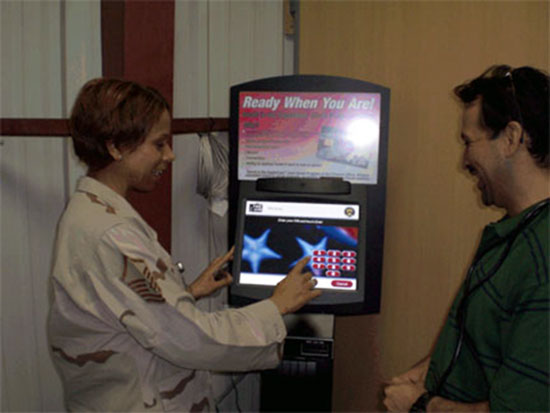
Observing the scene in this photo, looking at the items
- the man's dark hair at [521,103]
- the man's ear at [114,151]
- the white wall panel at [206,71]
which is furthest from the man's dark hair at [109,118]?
the white wall panel at [206,71]

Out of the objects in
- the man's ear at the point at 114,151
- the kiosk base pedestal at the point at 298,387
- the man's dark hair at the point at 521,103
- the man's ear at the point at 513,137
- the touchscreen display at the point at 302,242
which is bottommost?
the kiosk base pedestal at the point at 298,387

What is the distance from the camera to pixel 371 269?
212cm

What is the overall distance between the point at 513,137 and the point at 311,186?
0.89m

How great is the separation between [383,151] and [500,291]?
1.05 m

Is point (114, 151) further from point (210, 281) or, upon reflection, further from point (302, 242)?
point (302, 242)

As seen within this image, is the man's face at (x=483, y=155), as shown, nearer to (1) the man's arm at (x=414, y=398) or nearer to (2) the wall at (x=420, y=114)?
(1) the man's arm at (x=414, y=398)

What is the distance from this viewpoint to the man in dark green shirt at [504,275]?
106cm

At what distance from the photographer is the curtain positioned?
5.36 feet

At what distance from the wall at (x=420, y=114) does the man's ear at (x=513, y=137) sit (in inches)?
47.7

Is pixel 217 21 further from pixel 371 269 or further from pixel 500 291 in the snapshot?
pixel 500 291

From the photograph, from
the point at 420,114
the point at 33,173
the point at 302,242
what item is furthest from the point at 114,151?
the point at 420,114

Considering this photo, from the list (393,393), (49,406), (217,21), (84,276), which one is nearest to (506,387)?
(393,393)

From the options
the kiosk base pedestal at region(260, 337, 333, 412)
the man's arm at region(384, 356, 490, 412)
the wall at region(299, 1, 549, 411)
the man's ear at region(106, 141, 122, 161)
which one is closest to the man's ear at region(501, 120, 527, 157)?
the man's arm at region(384, 356, 490, 412)

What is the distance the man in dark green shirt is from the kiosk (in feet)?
1.99
